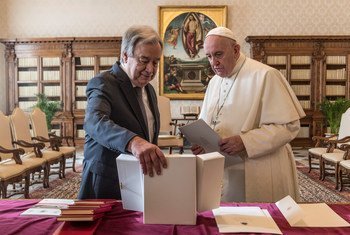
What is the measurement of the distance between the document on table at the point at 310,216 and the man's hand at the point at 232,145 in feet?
1.53

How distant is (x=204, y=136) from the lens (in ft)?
7.09

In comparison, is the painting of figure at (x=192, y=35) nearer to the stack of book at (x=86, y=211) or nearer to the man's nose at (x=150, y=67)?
the man's nose at (x=150, y=67)

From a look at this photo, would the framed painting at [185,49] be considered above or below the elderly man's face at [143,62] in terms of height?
above

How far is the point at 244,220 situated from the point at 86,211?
61 cm

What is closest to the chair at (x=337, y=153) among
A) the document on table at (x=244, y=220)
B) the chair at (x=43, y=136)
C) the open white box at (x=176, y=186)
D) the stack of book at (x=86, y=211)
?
the chair at (x=43, y=136)

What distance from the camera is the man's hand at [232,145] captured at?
2.11 meters

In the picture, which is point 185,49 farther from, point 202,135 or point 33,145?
point 202,135

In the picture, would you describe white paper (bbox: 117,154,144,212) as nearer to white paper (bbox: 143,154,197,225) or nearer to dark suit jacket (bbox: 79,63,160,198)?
white paper (bbox: 143,154,197,225)

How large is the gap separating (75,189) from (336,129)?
510cm

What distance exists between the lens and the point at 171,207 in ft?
4.75

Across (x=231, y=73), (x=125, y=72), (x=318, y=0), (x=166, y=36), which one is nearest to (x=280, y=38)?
(x=318, y=0)

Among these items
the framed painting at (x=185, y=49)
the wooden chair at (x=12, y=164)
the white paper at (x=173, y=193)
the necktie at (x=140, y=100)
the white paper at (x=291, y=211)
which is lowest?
the wooden chair at (x=12, y=164)

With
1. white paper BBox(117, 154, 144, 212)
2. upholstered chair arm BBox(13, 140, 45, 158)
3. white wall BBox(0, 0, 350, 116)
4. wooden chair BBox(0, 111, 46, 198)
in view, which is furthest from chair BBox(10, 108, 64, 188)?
white wall BBox(0, 0, 350, 116)

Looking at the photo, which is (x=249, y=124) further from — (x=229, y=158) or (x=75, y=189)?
(x=75, y=189)
